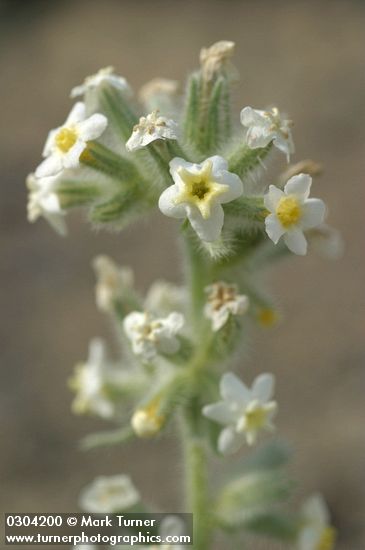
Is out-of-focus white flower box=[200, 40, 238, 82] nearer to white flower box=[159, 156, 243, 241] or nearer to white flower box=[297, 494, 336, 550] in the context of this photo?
white flower box=[159, 156, 243, 241]

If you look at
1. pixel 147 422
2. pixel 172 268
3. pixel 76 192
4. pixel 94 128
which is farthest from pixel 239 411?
pixel 172 268

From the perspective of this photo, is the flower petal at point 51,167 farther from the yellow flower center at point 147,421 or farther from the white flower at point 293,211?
the yellow flower center at point 147,421

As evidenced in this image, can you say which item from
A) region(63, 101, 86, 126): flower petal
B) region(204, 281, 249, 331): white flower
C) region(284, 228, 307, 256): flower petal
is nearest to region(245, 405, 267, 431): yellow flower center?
region(204, 281, 249, 331): white flower

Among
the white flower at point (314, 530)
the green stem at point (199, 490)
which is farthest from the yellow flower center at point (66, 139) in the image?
the white flower at point (314, 530)

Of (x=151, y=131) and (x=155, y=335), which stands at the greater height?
(x=151, y=131)

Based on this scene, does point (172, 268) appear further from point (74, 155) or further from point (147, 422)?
point (74, 155)

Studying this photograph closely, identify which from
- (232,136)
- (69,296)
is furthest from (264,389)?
(69,296)
